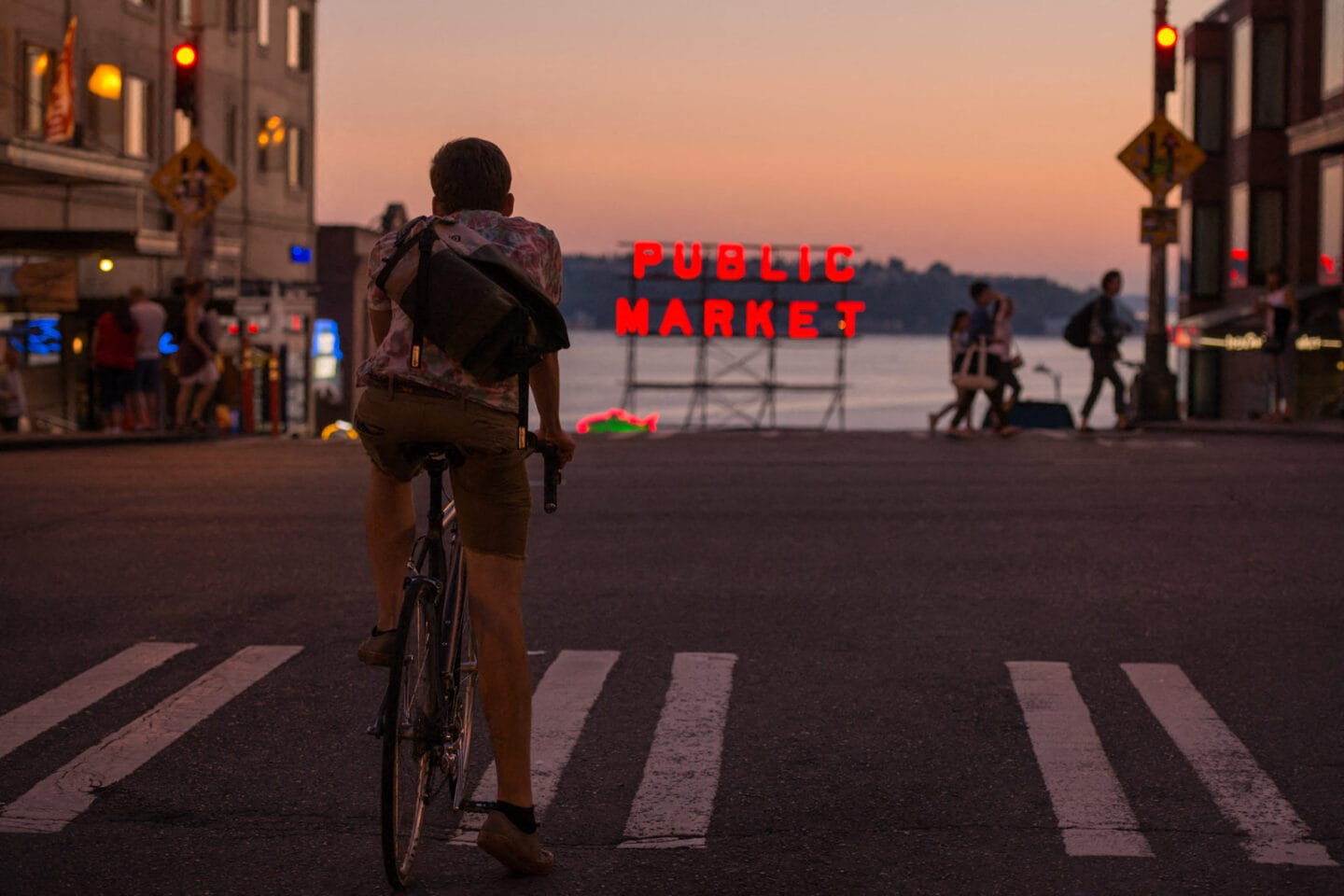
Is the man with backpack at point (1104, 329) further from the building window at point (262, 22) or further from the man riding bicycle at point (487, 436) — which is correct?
the building window at point (262, 22)

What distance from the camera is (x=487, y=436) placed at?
496 cm

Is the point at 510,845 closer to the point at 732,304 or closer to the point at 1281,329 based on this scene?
the point at 1281,329

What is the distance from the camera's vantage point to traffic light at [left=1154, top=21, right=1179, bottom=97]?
2814cm

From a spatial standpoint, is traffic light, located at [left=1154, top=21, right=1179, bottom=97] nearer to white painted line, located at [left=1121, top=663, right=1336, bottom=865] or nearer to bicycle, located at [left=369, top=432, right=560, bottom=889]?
white painted line, located at [left=1121, top=663, right=1336, bottom=865]

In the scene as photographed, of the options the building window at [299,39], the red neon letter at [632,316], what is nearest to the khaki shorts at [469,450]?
the building window at [299,39]

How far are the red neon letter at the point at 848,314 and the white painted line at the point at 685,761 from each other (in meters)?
49.0

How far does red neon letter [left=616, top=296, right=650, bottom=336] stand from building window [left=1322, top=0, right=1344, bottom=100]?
21634 millimetres

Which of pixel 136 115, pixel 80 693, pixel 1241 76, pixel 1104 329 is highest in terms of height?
pixel 1241 76

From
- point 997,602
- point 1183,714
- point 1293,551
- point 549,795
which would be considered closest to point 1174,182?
point 1293,551

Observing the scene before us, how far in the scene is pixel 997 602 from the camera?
1000 cm

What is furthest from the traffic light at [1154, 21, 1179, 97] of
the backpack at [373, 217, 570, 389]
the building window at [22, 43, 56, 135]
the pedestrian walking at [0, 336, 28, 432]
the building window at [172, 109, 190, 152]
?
the backpack at [373, 217, 570, 389]

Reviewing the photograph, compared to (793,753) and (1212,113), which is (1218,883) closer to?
(793,753)

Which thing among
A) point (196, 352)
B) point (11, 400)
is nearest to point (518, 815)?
point (196, 352)

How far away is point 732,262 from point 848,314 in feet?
14.0
